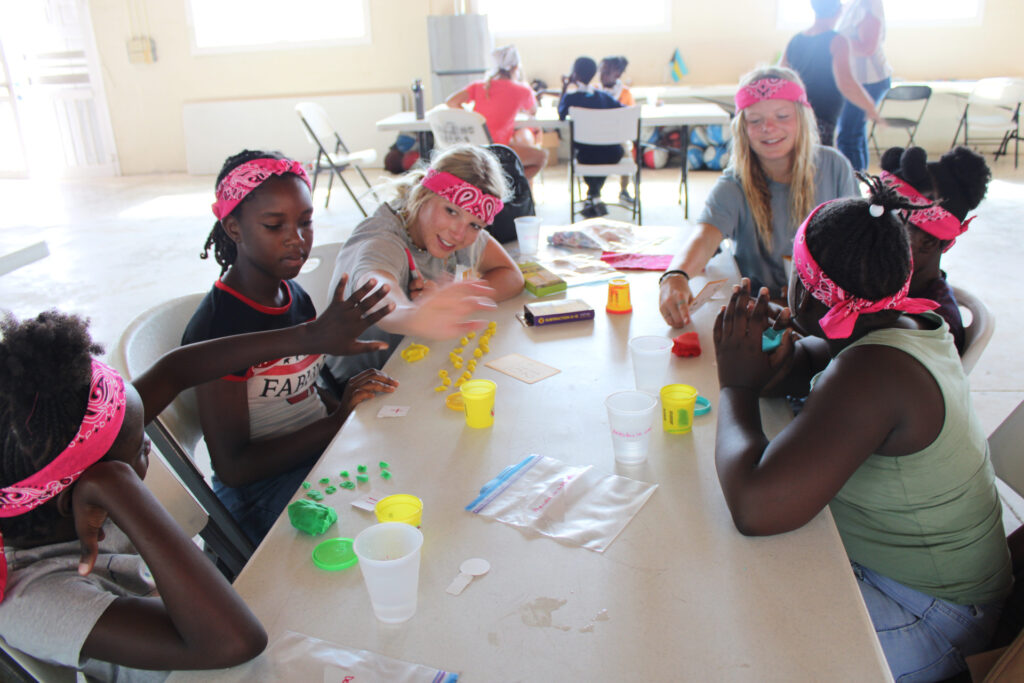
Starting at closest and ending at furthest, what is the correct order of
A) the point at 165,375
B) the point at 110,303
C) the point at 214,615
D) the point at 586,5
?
the point at 214,615 < the point at 165,375 < the point at 110,303 < the point at 586,5

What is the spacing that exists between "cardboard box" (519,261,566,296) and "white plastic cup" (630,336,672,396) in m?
0.69

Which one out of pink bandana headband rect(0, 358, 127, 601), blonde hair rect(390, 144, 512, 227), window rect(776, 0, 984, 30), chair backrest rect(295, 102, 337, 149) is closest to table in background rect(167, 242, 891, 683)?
pink bandana headband rect(0, 358, 127, 601)

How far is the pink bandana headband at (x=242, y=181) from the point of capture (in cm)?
158

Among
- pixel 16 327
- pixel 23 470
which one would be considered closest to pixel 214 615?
pixel 23 470

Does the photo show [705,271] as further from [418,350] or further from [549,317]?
[418,350]

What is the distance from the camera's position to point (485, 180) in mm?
2020

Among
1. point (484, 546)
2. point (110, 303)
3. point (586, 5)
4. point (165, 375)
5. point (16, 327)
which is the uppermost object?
point (586, 5)

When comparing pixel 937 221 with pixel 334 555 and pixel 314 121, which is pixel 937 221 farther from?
pixel 314 121

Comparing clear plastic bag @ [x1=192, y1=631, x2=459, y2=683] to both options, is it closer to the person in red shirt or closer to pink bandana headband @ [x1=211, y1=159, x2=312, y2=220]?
pink bandana headband @ [x1=211, y1=159, x2=312, y2=220]

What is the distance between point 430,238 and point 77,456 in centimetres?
125

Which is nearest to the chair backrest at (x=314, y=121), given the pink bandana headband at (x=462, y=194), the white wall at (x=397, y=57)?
the white wall at (x=397, y=57)

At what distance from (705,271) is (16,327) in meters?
1.87

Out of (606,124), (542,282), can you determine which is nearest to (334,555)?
(542,282)

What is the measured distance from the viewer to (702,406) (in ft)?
4.54
